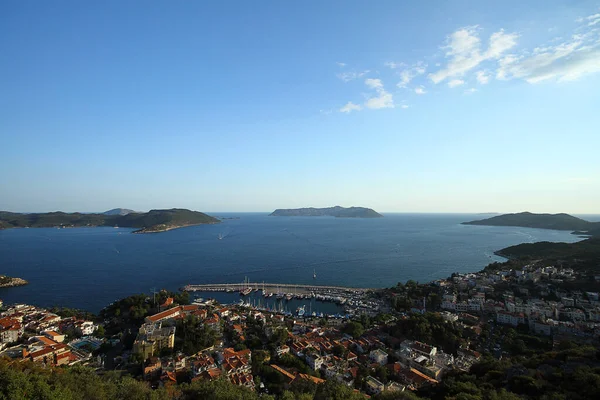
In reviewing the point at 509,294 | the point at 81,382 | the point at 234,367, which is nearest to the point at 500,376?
the point at 234,367

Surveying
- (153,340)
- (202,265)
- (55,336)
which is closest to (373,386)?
(153,340)

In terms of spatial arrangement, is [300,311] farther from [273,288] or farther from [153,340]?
[153,340]

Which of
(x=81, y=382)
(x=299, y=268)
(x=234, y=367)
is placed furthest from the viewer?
(x=299, y=268)

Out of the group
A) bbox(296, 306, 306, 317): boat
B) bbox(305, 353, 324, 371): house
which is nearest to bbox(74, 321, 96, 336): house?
bbox(305, 353, 324, 371): house

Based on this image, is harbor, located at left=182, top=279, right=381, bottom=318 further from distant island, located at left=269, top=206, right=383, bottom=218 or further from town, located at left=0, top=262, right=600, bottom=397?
distant island, located at left=269, top=206, right=383, bottom=218

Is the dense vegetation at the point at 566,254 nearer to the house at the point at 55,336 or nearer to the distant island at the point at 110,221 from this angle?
the house at the point at 55,336

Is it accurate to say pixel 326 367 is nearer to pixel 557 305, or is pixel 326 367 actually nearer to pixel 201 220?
pixel 557 305
